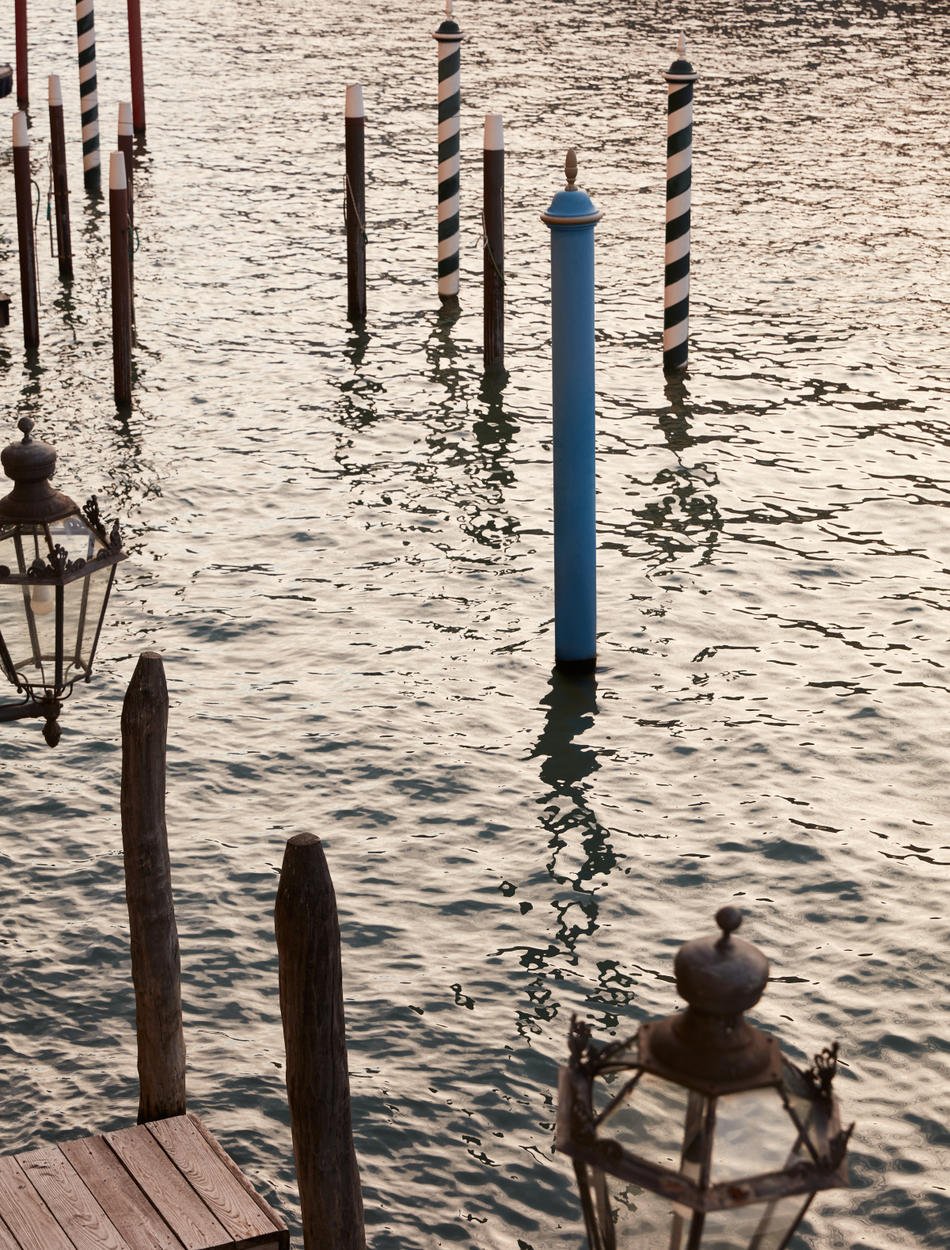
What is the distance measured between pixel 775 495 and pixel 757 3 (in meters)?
16.5

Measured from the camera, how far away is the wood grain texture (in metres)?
5.25

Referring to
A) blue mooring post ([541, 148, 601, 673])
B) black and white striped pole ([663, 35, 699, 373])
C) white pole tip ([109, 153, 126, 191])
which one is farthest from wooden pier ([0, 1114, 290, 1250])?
black and white striped pole ([663, 35, 699, 373])

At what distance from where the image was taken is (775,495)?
36.1 ft

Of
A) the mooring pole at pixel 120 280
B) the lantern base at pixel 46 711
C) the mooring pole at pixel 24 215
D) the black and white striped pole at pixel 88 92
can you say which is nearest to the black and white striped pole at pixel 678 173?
the mooring pole at pixel 120 280

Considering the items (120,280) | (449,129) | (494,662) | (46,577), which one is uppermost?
(449,129)

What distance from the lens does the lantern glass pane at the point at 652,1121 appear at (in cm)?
267

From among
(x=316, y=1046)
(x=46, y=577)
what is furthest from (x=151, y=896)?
(x=46, y=577)

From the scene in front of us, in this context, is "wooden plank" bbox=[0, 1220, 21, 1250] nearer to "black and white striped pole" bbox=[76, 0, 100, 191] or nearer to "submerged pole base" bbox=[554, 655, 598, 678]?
"submerged pole base" bbox=[554, 655, 598, 678]

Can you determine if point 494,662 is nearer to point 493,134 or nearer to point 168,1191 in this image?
point 168,1191

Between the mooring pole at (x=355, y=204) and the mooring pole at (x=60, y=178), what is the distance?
2.29 metres

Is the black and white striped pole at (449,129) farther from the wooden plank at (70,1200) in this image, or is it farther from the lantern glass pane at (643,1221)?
the lantern glass pane at (643,1221)

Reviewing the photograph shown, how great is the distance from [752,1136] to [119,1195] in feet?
10.3

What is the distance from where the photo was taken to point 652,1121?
8.89 ft

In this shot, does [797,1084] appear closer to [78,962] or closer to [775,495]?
[78,962]
